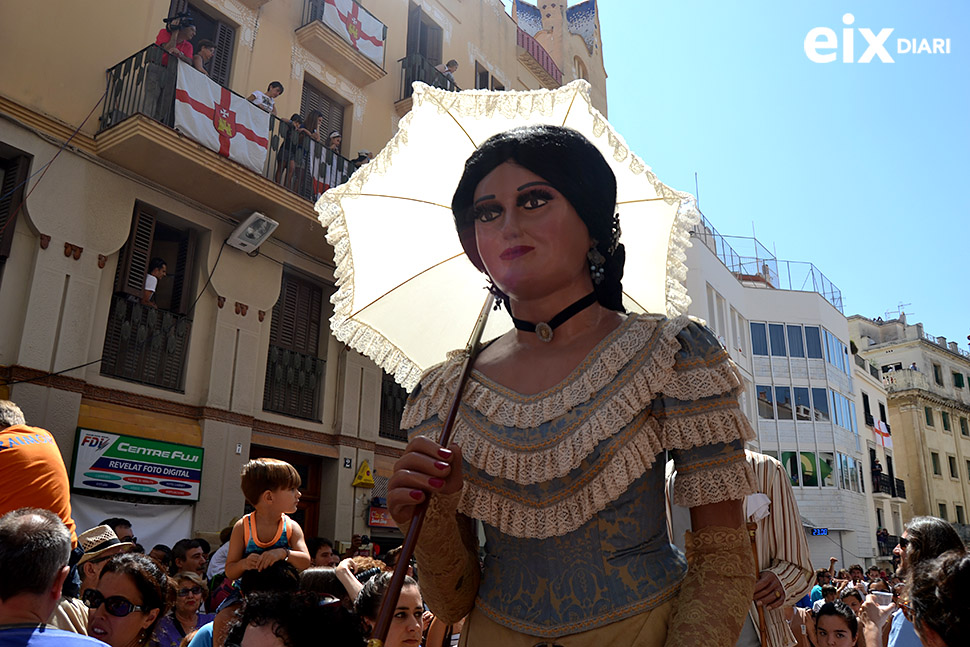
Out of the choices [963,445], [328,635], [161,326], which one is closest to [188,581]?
[328,635]

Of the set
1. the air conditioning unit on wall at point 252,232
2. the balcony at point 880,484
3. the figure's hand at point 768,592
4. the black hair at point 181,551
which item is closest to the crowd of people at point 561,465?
the figure's hand at point 768,592

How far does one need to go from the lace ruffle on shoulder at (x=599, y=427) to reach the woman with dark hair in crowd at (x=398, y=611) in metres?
2.34

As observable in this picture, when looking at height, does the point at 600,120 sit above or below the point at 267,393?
below

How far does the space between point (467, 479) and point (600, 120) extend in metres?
1.12

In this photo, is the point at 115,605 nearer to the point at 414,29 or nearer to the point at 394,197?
the point at 394,197

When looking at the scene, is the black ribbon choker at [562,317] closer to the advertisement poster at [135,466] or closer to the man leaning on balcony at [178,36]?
the advertisement poster at [135,466]

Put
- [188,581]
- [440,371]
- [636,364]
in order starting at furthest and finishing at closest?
1. [188,581]
2. [440,371]
3. [636,364]

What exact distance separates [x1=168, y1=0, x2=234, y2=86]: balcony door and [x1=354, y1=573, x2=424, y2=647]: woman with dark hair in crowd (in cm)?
918

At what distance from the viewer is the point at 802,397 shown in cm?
2970

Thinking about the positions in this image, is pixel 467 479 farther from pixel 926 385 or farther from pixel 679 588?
pixel 926 385

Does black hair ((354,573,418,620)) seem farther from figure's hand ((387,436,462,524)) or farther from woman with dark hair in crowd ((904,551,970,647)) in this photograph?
figure's hand ((387,436,462,524))

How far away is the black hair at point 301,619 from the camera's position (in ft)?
7.57

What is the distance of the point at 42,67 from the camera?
9.28 meters

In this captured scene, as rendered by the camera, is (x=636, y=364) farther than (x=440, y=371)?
No
